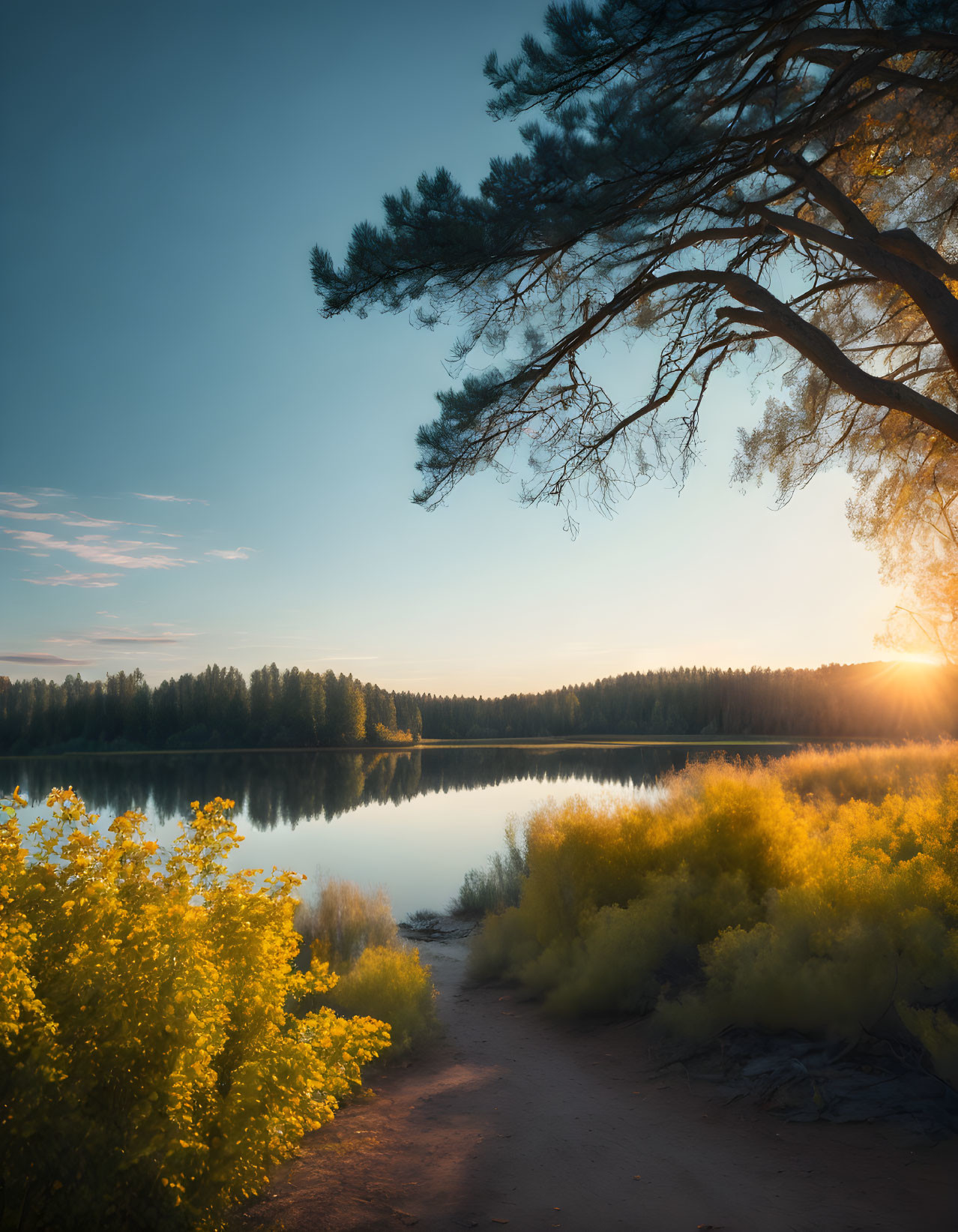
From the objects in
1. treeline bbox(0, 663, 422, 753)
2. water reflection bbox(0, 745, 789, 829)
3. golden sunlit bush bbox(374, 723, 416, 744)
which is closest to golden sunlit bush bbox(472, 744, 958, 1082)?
water reflection bbox(0, 745, 789, 829)

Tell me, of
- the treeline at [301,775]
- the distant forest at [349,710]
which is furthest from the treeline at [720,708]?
the treeline at [301,775]

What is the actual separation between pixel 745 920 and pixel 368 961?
353 centimetres

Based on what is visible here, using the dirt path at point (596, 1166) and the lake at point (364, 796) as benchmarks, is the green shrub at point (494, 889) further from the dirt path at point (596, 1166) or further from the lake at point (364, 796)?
the dirt path at point (596, 1166)

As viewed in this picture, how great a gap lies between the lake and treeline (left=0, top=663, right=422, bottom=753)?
7164 millimetres

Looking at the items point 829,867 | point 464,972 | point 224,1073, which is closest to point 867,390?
point 829,867

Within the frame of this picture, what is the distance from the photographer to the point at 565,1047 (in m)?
6.18

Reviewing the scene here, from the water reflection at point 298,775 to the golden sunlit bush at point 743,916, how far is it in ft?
26.9

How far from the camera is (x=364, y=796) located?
2997 centimetres

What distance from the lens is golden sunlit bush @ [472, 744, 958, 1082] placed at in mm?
4855

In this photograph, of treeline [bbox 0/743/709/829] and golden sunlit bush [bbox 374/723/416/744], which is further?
golden sunlit bush [bbox 374/723/416/744]

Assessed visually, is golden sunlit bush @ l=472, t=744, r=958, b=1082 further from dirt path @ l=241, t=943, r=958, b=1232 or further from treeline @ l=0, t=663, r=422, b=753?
treeline @ l=0, t=663, r=422, b=753

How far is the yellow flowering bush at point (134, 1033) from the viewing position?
8.39ft

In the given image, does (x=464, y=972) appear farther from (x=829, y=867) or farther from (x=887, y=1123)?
(x=887, y=1123)

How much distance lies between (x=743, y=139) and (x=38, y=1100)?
21.5 feet
